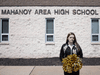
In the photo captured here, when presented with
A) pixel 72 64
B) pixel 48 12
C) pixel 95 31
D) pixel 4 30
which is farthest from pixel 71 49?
pixel 4 30

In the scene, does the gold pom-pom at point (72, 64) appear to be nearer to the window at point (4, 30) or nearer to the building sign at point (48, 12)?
the building sign at point (48, 12)

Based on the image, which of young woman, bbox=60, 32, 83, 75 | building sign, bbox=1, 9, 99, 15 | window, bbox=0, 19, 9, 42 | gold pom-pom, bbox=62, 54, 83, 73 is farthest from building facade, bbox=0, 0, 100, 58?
gold pom-pom, bbox=62, 54, 83, 73

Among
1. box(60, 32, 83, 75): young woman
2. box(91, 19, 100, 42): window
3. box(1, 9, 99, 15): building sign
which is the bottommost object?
box(60, 32, 83, 75): young woman

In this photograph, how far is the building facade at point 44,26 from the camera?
9.01 meters

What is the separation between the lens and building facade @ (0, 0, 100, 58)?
901cm

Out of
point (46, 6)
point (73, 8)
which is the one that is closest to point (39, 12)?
point (46, 6)

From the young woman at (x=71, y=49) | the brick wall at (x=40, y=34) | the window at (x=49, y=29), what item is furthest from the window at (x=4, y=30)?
the young woman at (x=71, y=49)

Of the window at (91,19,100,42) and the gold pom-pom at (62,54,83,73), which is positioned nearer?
the gold pom-pom at (62,54,83,73)

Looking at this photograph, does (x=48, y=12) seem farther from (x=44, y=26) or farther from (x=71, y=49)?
(x=71, y=49)

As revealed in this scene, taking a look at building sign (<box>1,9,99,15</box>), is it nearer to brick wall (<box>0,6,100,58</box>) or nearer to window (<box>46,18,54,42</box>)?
brick wall (<box>0,6,100,58</box>)

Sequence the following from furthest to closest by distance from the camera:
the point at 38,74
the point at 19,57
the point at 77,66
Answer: the point at 19,57 < the point at 38,74 < the point at 77,66

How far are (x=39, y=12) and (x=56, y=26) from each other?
203cm

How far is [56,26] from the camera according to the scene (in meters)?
9.09

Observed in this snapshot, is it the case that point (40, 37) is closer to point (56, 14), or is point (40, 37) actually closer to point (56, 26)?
point (56, 26)
